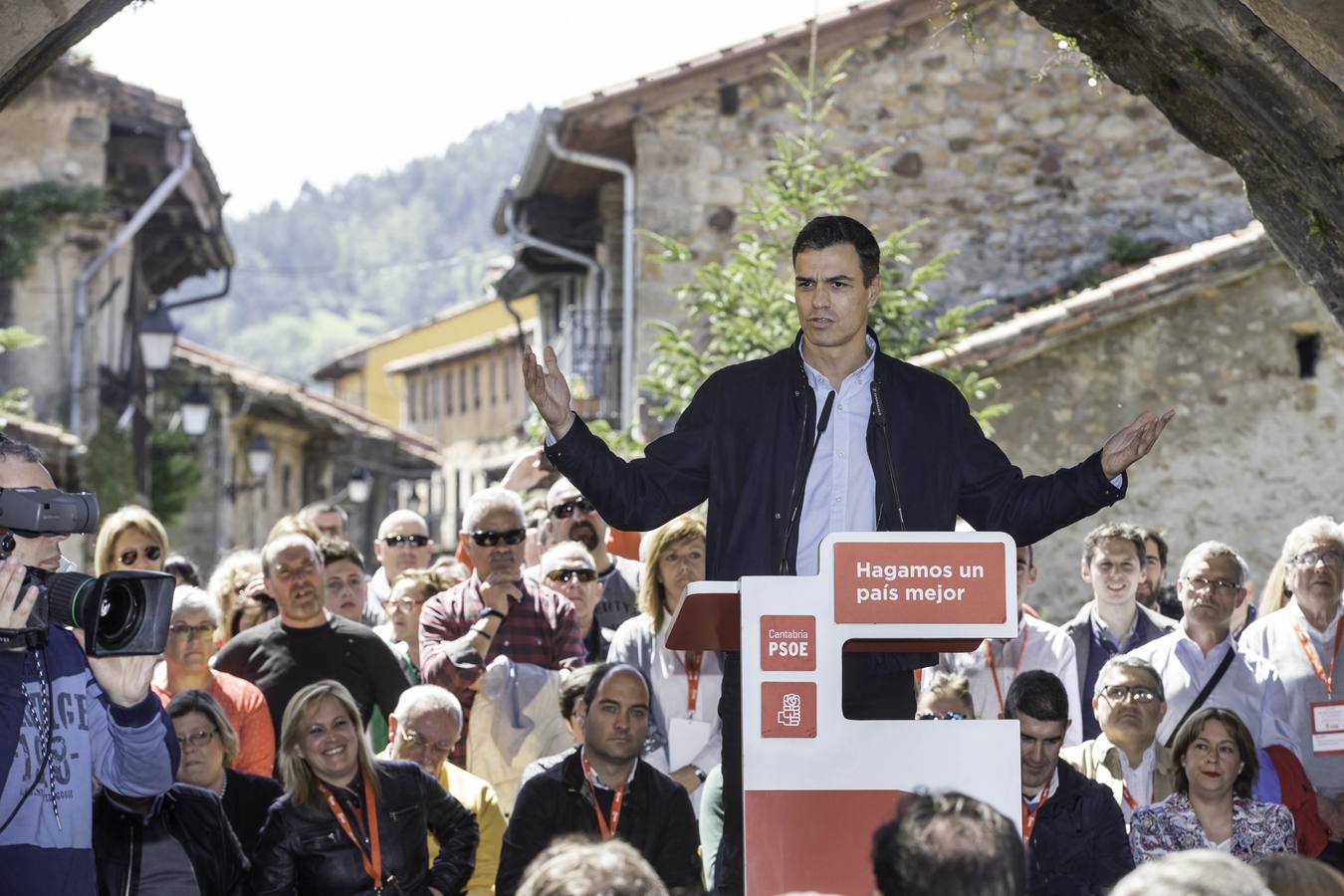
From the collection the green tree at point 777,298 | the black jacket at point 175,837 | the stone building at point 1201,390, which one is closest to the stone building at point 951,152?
the stone building at point 1201,390

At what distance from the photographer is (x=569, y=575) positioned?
334 inches

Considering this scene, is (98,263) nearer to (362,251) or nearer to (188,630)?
(188,630)

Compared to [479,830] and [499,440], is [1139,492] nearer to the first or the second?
[479,830]

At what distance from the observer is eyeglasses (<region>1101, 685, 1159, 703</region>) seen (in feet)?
24.1

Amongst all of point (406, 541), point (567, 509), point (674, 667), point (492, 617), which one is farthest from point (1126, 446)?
point (406, 541)

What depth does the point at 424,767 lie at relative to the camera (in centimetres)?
718

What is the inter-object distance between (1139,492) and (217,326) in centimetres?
15745

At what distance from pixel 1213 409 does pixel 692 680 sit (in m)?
7.36

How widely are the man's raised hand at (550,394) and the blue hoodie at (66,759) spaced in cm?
Result: 114

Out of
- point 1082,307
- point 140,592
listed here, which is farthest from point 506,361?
point 140,592

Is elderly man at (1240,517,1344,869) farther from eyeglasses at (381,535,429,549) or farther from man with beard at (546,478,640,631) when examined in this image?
eyeglasses at (381,535,429,549)

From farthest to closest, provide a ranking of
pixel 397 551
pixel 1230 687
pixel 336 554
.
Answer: pixel 397 551
pixel 336 554
pixel 1230 687

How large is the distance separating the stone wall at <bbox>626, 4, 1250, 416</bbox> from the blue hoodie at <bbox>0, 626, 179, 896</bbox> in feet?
38.2

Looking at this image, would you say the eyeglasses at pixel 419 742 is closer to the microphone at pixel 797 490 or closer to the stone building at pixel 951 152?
the microphone at pixel 797 490
